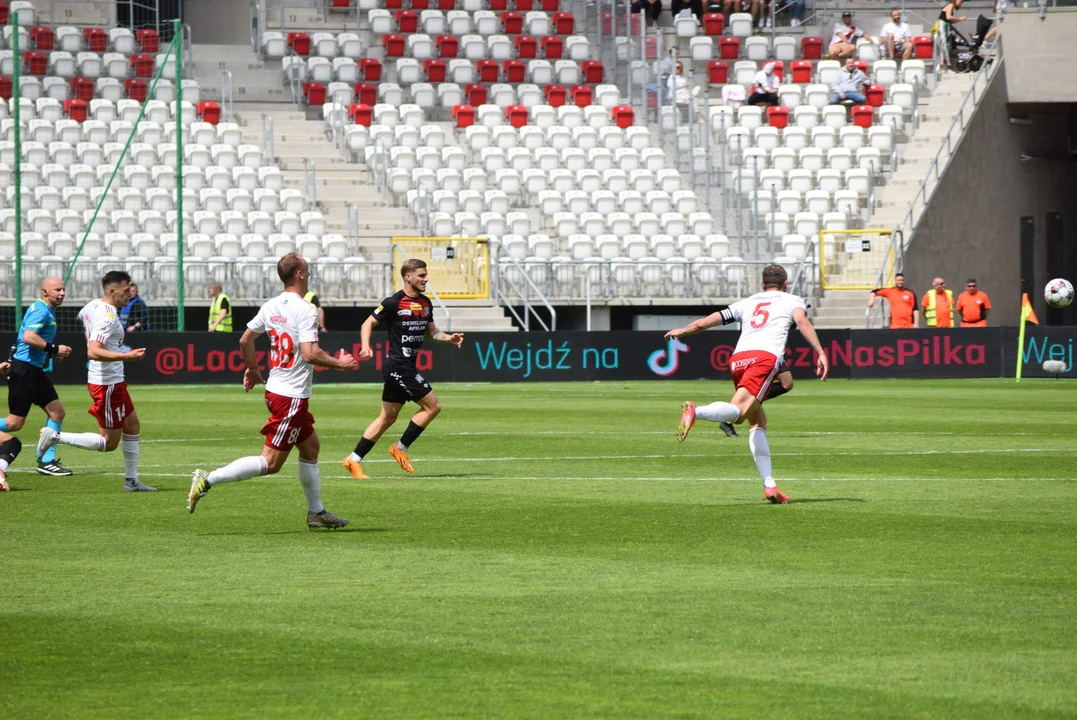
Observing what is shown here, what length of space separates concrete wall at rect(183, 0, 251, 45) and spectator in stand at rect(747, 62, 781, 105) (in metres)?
13.7

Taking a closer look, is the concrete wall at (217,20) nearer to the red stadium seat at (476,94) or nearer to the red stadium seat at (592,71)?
the red stadium seat at (476,94)

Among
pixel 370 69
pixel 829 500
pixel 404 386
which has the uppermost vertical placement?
pixel 370 69

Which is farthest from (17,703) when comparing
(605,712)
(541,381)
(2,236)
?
(2,236)

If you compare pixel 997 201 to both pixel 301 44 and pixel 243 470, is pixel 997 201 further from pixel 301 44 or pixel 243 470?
pixel 243 470

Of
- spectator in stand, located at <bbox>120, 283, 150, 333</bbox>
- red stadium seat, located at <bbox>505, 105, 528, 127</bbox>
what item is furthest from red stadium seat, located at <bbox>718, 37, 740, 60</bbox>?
spectator in stand, located at <bbox>120, 283, 150, 333</bbox>

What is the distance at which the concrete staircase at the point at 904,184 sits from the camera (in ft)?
119

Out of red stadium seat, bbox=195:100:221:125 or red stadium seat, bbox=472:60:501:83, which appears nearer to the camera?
red stadium seat, bbox=195:100:221:125

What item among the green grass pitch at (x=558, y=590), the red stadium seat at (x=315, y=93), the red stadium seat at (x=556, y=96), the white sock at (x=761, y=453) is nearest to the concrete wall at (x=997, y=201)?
the red stadium seat at (x=556, y=96)

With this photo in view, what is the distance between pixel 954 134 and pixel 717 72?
6761mm

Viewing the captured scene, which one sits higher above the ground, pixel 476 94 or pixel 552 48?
pixel 552 48

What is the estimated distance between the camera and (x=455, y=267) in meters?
34.9

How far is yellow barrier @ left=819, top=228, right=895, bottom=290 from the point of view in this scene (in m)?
36.2

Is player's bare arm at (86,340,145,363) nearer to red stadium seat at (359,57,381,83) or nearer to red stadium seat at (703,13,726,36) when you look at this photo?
red stadium seat at (359,57,381,83)

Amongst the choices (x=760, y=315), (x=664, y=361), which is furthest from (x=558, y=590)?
(x=664, y=361)
